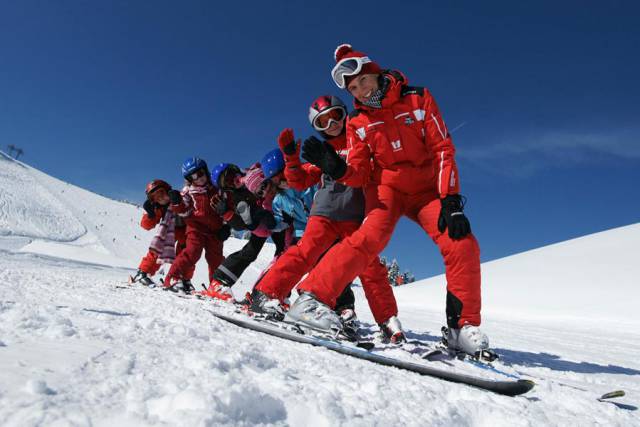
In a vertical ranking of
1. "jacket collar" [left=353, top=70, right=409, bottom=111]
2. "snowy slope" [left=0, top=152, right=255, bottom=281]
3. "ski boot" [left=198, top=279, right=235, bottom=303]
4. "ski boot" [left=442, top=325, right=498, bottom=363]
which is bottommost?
"ski boot" [left=442, top=325, right=498, bottom=363]

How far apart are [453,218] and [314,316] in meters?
1.14

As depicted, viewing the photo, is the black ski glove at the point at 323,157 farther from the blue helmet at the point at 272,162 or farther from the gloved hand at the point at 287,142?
the blue helmet at the point at 272,162

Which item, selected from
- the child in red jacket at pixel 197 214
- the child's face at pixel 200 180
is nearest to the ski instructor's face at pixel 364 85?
the child in red jacket at pixel 197 214

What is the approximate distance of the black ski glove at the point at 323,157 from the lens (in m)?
2.80

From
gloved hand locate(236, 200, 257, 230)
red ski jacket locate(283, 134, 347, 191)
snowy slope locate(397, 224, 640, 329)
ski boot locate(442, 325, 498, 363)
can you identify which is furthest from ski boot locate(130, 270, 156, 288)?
snowy slope locate(397, 224, 640, 329)

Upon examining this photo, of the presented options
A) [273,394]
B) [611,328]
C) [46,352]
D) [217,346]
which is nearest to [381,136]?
[217,346]

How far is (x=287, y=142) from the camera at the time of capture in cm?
344

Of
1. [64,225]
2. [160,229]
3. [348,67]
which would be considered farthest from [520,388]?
[64,225]

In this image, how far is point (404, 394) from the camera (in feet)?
4.70

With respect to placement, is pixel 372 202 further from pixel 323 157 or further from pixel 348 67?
pixel 348 67

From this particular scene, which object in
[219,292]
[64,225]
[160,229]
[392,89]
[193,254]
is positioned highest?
[64,225]

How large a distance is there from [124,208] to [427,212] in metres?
44.8

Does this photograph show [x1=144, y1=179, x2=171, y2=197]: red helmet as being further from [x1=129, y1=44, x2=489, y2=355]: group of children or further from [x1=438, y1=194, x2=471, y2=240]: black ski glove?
[x1=438, y1=194, x2=471, y2=240]: black ski glove

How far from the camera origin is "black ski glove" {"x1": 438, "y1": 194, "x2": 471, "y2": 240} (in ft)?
8.89
